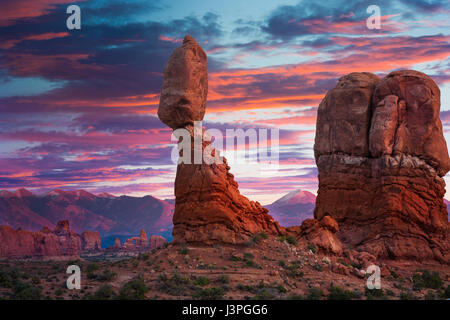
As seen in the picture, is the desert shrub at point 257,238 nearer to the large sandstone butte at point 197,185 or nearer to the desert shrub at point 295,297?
the large sandstone butte at point 197,185

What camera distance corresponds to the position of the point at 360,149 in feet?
179

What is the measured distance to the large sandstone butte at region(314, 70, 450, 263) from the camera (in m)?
52.4

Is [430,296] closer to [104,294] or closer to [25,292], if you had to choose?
[104,294]

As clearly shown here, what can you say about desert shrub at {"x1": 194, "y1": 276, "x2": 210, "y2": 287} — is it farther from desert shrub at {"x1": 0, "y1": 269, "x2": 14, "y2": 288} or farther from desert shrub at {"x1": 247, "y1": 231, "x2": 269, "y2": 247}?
desert shrub at {"x1": 0, "y1": 269, "x2": 14, "y2": 288}

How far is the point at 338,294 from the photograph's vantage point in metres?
39.0

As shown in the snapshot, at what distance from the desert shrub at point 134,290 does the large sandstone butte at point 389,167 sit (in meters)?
21.5

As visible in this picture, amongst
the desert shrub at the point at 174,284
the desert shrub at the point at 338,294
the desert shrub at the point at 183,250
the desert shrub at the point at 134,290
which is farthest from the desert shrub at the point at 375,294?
the desert shrub at the point at 134,290

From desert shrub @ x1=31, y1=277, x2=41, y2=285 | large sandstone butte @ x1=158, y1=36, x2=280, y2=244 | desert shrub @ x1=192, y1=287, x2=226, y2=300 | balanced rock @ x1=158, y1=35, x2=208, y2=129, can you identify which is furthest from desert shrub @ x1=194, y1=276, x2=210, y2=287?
balanced rock @ x1=158, y1=35, x2=208, y2=129

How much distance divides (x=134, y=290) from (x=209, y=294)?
4.21 m

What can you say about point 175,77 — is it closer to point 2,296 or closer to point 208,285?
point 208,285

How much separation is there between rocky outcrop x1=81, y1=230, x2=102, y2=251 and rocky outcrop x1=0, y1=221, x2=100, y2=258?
13362 millimetres

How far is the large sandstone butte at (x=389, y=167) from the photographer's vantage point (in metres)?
52.4

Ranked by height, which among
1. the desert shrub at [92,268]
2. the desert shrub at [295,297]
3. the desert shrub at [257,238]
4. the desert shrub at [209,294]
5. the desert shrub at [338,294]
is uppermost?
the desert shrub at [257,238]

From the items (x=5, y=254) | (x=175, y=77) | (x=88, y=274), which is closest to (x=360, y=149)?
(x=175, y=77)
